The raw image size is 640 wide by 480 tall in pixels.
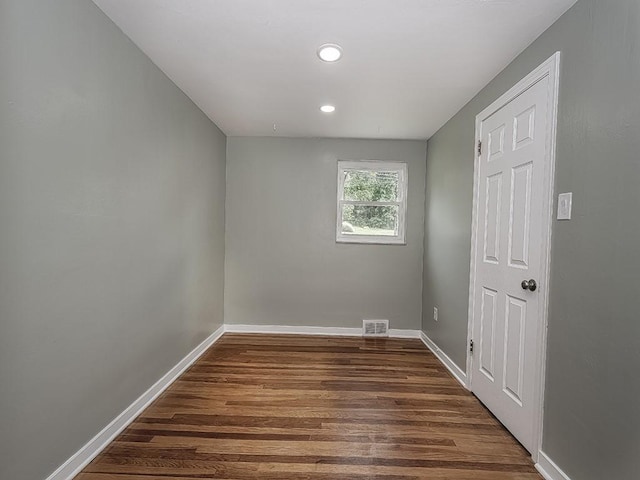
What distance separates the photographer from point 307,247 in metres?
3.91

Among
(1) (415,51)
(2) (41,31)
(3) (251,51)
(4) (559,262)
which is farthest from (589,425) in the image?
(2) (41,31)

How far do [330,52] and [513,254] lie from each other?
1680 mm

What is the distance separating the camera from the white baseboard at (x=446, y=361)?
8.72 feet

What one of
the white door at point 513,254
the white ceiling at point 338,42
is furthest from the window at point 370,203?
the white door at point 513,254

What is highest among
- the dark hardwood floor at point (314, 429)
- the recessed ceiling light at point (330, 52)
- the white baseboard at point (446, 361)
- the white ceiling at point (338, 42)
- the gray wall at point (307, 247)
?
the white ceiling at point (338, 42)

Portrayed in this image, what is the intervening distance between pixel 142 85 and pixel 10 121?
3.38 feet

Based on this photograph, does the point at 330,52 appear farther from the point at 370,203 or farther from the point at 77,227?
the point at 370,203

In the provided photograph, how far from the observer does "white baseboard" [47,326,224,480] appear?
1.56 metres

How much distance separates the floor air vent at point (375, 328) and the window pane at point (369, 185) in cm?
146

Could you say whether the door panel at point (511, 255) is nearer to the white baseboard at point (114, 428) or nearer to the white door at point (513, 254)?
the white door at point (513, 254)

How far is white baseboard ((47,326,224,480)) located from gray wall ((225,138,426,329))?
124 cm

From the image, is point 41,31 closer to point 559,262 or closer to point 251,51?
point 251,51

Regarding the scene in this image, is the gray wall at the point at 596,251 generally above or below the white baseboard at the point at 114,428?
above

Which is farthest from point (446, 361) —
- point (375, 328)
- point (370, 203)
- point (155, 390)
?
point (155, 390)
